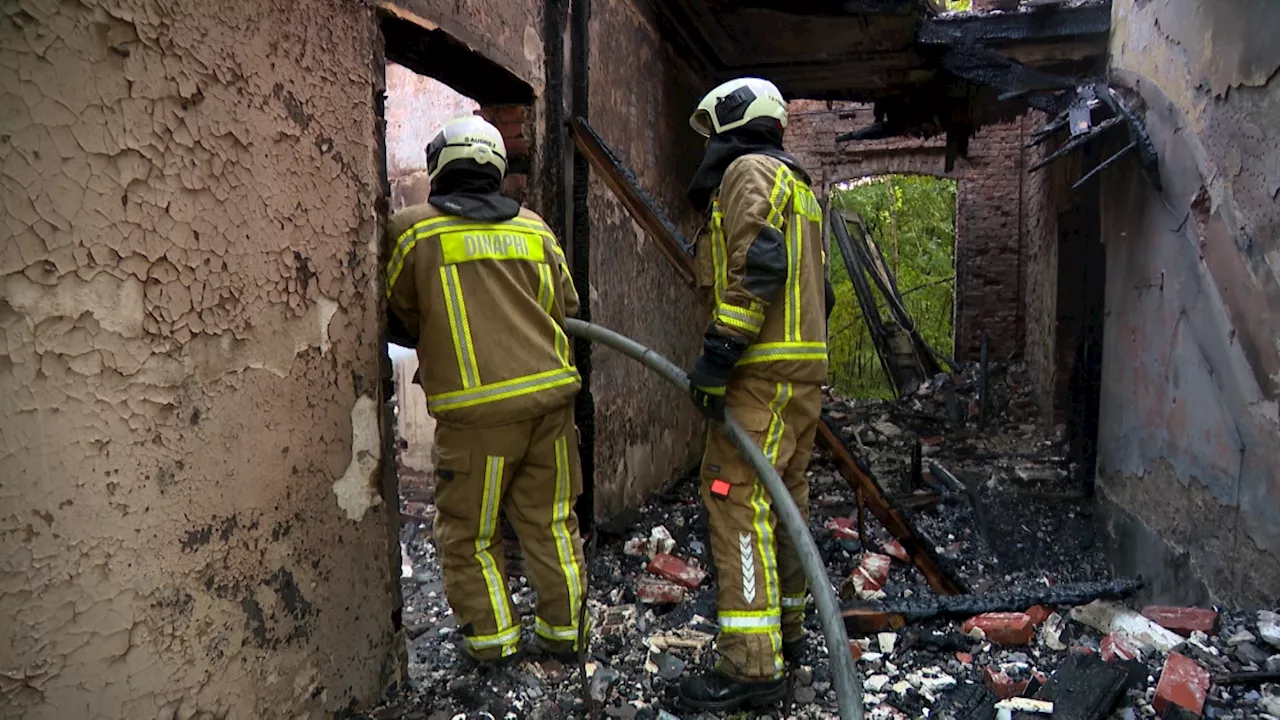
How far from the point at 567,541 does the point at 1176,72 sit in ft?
10.2

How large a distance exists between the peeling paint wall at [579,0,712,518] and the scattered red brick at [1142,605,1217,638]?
2.12 m

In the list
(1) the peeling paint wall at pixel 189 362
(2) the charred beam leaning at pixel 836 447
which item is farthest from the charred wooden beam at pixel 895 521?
(1) the peeling paint wall at pixel 189 362

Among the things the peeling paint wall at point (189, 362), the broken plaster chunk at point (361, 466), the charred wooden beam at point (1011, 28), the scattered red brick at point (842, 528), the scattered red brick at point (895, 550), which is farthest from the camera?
Answer: the charred wooden beam at point (1011, 28)

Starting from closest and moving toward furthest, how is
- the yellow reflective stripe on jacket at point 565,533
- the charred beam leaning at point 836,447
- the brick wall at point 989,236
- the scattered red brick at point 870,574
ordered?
the yellow reflective stripe on jacket at point 565,533
the charred beam leaning at point 836,447
the scattered red brick at point 870,574
the brick wall at point 989,236

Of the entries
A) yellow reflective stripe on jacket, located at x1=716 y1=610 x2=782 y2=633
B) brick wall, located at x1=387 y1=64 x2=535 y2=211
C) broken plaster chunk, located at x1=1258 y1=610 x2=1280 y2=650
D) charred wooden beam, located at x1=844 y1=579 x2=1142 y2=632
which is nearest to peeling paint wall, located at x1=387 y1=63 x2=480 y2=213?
brick wall, located at x1=387 y1=64 x2=535 y2=211

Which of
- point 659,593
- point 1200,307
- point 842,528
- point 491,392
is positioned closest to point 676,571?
point 659,593

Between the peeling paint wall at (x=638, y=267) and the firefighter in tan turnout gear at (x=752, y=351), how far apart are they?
4.01 ft

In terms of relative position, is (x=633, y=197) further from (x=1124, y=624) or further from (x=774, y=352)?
(x=1124, y=624)

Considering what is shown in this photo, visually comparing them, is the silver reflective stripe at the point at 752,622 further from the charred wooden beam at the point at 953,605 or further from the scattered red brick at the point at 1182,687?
the scattered red brick at the point at 1182,687

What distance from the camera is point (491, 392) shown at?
220cm

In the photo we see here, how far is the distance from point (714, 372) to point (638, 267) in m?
2.04

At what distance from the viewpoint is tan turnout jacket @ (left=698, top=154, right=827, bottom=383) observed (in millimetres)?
2102

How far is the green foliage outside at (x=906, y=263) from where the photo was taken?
12.9 meters

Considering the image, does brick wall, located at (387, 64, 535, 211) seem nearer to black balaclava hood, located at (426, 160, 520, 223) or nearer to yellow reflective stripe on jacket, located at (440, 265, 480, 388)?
black balaclava hood, located at (426, 160, 520, 223)
